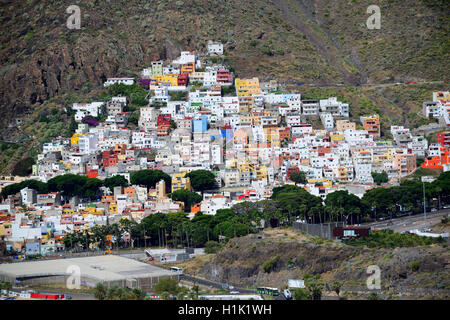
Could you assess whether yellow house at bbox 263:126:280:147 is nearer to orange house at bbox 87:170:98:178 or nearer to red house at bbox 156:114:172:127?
red house at bbox 156:114:172:127

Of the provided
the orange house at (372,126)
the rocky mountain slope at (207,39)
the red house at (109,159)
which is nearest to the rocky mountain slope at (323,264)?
the red house at (109,159)

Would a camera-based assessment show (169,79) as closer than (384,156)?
No

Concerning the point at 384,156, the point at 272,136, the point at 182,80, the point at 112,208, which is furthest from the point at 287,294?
the point at 182,80

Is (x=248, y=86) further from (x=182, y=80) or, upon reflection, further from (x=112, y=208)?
(x=112, y=208)

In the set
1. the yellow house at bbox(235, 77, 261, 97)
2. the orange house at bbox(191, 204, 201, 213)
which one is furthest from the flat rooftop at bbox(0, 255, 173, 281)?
the yellow house at bbox(235, 77, 261, 97)

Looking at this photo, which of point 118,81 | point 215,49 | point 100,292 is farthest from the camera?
point 215,49
